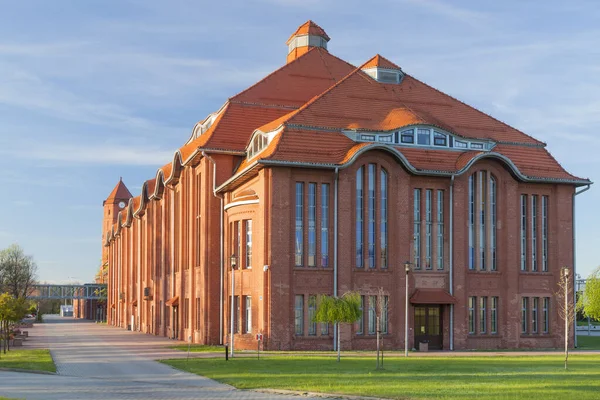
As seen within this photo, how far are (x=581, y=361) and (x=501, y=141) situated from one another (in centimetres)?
1851

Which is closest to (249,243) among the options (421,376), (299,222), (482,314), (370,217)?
(299,222)

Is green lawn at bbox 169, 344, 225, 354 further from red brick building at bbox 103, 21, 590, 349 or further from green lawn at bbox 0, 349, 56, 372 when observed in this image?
green lawn at bbox 0, 349, 56, 372

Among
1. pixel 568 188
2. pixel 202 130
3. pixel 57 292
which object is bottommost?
→ pixel 57 292

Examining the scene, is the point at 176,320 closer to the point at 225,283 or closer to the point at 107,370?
the point at 225,283

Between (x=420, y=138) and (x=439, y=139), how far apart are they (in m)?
1.21

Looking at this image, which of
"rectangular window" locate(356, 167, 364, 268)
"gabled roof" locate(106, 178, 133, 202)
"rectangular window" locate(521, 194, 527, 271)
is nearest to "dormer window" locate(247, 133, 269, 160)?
"rectangular window" locate(356, 167, 364, 268)

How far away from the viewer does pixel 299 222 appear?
45.5 meters

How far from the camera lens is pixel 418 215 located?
1886 inches

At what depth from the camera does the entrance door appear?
47.3m

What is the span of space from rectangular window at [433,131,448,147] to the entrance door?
361 inches

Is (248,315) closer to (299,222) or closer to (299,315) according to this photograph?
(299,315)

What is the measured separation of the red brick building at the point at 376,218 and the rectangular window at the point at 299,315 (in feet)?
0.20

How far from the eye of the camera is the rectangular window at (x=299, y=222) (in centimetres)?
4534

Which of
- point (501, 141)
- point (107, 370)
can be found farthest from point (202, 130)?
point (107, 370)
